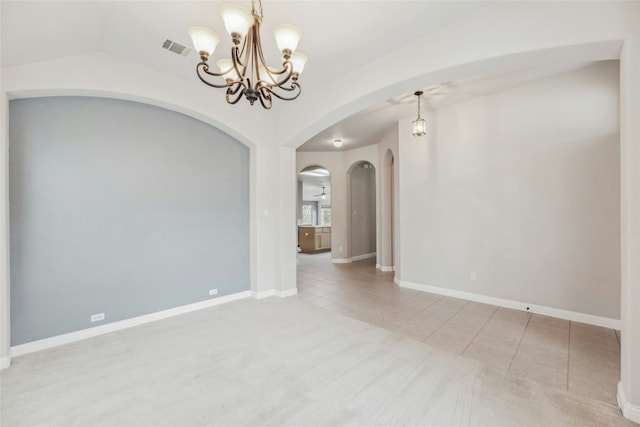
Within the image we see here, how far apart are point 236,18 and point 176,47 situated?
158 centimetres

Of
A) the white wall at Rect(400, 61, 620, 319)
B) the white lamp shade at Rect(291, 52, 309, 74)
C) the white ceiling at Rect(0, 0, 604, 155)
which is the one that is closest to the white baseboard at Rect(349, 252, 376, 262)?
the white wall at Rect(400, 61, 620, 319)

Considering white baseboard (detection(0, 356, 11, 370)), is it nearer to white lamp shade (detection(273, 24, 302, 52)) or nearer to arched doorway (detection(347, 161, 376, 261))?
white lamp shade (detection(273, 24, 302, 52))

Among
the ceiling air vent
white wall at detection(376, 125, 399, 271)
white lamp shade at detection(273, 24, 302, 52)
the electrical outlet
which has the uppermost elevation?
the ceiling air vent

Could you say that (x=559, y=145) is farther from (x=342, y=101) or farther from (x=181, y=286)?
(x=181, y=286)

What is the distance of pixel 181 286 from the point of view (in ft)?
12.1

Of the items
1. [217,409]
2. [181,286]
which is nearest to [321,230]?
[181,286]

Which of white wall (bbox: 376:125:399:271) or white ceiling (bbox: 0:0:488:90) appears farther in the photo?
white wall (bbox: 376:125:399:271)

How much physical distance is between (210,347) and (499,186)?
4321 mm

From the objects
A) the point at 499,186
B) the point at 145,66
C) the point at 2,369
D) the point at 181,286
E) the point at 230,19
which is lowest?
the point at 2,369

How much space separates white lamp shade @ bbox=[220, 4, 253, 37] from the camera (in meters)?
1.67

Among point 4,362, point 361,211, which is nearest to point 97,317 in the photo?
point 4,362

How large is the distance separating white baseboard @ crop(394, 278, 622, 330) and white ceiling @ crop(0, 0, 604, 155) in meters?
3.04

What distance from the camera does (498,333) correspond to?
9.90 feet

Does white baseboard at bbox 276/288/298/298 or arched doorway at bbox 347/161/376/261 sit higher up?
arched doorway at bbox 347/161/376/261
